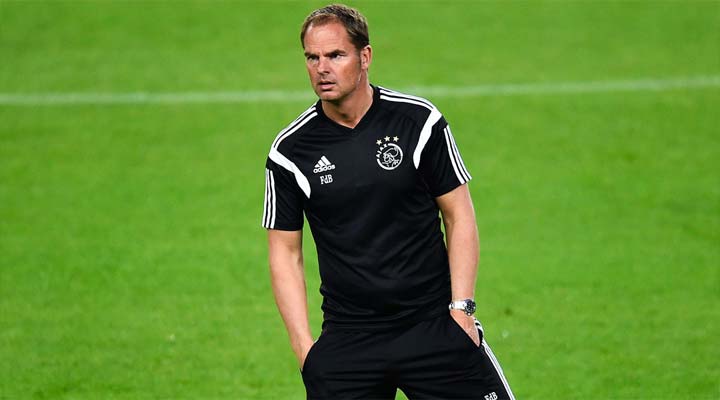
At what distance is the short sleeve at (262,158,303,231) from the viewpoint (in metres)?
6.49

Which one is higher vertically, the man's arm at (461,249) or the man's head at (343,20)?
the man's head at (343,20)

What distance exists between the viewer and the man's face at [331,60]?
629 centimetres

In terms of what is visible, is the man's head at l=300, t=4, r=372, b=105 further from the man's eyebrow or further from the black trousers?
the black trousers

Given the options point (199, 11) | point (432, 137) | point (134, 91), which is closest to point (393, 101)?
point (432, 137)

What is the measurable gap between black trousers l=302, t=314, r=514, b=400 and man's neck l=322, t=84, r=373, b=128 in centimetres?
109

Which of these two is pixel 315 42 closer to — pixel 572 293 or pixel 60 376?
pixel 60 376

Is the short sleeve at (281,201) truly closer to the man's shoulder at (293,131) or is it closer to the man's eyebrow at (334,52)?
the man's shoulder at (293,131)

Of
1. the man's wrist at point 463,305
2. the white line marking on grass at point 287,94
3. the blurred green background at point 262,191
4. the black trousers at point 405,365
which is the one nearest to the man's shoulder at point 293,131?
the black trousers at point 405,365

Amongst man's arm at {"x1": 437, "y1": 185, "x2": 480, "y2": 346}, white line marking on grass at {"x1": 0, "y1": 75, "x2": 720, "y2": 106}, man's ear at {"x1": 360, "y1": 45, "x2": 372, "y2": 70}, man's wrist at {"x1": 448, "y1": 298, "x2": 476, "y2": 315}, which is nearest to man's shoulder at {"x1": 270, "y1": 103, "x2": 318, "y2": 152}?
man's ear at {"x1": 360, "y1": 45, "x2": 372, "y2": 70}

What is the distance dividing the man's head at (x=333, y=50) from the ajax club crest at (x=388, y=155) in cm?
31

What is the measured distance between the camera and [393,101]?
21.3ft

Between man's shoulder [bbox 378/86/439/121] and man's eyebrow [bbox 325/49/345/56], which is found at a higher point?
man's eyebrow [bbox 325/49/345/56]

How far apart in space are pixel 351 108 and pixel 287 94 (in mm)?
11568

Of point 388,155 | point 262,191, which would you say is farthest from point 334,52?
point 262,191
